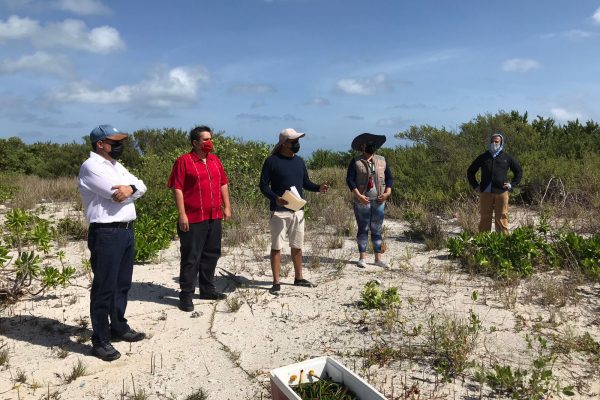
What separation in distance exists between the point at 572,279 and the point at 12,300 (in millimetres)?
6271

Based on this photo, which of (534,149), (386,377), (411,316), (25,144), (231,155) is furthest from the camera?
(25,144)

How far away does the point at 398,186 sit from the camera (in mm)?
11008

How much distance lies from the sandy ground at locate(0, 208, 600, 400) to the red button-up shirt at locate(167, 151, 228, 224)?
3.45 feet

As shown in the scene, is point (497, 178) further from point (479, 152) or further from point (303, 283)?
point (479, 152)

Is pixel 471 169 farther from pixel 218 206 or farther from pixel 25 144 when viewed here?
pixel 25 144

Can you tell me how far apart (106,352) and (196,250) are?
4.69 feet

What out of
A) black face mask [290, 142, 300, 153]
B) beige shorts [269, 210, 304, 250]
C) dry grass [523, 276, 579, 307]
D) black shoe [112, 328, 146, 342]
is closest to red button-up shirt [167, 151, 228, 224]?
beige shorts [269, 210, 304, 250]

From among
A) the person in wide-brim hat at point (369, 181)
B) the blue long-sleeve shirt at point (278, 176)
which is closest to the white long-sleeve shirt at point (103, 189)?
the blue long-sleeve shirt at point (278, 176)

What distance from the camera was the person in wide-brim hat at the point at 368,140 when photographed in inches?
249

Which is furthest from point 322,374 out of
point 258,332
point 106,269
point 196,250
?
point 196,250

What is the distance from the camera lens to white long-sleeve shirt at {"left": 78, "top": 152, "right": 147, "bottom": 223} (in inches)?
147

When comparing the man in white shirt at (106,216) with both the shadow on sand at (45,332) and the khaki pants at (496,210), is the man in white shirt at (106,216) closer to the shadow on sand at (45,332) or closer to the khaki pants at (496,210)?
the shadow on sand at (45,332)

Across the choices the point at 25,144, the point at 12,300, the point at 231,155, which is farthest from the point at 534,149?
the point at 25,144

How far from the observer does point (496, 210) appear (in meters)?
7.44
